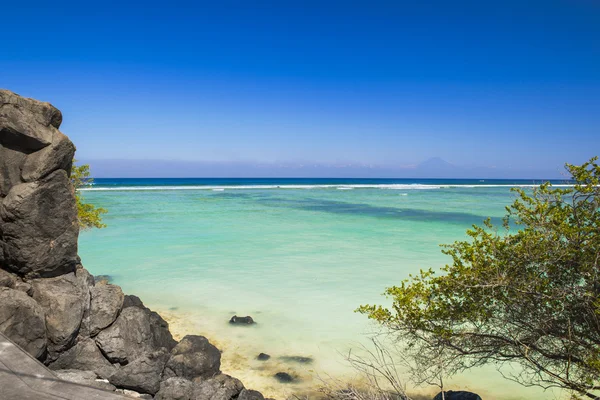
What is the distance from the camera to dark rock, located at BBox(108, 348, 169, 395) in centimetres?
624

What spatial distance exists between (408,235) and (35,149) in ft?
70.8

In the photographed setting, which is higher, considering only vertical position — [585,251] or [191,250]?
[585,251]

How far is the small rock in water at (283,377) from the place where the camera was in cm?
785

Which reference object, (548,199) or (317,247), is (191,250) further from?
(548,199)

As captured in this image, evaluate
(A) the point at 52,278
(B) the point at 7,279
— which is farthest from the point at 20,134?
(A) the point at 52,278

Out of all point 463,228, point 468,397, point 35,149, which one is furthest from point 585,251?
point 463,228

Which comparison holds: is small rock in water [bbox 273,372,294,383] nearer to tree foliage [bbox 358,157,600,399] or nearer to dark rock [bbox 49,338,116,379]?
tree foliage [bbox 358,157,600,399]

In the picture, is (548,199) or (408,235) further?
(408,235)

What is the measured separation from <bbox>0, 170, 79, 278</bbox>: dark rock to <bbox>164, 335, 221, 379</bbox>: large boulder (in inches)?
100.0

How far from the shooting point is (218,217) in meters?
33.0

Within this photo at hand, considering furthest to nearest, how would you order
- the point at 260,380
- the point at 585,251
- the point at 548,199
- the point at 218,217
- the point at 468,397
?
1. the point at 218,217
2. the point at 260,380
3. the point at 468,397
4. the point at 548,199
5. the point at 585,251

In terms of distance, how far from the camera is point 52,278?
6.73 m

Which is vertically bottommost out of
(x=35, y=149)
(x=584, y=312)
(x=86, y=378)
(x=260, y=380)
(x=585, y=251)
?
(x=260, y=380)

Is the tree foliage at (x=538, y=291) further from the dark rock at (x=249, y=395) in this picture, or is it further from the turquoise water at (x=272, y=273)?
the turquoise water at (x=272, y=273)
